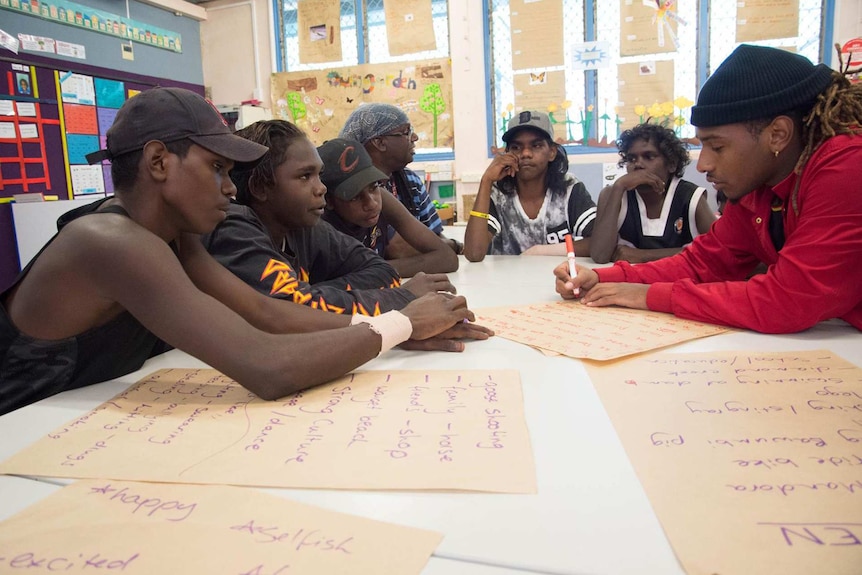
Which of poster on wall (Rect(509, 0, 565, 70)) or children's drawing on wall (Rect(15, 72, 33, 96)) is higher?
poster on wall (Rect(509, 0, 565, 70))

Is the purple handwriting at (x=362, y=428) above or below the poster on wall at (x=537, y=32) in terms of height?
below

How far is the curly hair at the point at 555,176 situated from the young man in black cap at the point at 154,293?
1487 mm

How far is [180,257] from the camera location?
103 centimetres

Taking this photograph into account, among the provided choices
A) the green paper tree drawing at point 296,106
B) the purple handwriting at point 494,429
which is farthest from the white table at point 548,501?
the green paper tree drawing at point 296,106

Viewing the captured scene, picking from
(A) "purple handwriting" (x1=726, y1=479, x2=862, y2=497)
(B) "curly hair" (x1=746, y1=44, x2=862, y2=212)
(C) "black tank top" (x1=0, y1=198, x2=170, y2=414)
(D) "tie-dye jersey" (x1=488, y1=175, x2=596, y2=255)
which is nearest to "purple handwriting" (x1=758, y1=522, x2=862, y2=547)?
(A) "purple handwriting" (x1=726, y1=479, x2=862, y2=497)

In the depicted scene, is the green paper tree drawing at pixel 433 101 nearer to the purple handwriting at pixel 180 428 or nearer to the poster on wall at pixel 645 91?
the poster on wall at pixel 645 91

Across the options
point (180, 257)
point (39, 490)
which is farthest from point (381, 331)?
point (39, 490)

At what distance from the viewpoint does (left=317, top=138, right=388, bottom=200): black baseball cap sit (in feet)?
5.43

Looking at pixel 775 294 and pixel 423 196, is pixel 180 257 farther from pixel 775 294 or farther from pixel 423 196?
pixel 423 196

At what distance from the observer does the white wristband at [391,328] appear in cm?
98

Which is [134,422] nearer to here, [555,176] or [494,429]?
[494,429]

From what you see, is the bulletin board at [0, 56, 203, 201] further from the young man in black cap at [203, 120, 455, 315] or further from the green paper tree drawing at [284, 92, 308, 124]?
the young man in black cap at [203, 120, 455, 315]

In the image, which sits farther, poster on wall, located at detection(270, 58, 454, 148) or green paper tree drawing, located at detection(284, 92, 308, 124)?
green paper tree drawing, located at detection(284, 92, 308, 124)

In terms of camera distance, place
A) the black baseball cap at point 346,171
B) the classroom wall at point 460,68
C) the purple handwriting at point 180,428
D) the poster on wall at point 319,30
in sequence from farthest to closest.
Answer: the poster on wall at point 319,30, the classroom wall at point 460,68, the black baseball cap at point 346,171, the purple handwriting at point 180,428
